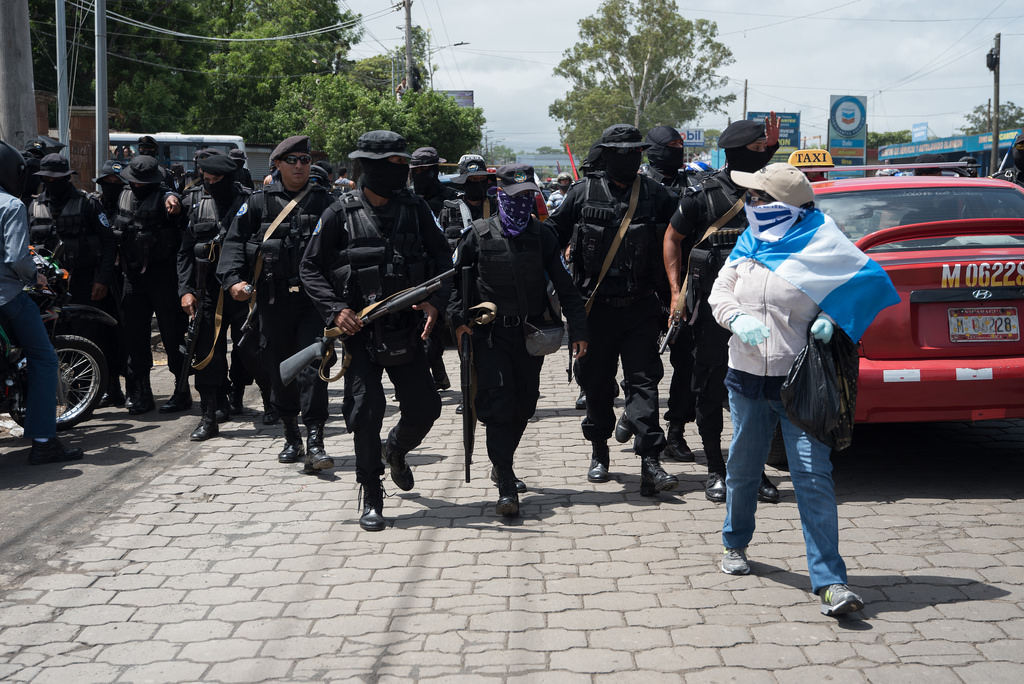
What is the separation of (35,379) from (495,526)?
139 inches

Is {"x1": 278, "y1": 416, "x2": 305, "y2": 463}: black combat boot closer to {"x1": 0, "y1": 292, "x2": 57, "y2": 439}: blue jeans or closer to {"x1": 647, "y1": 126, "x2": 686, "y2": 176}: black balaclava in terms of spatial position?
{"x1": 0, "y1": 292, "x2": 57, "y2": 439}: blue jeans

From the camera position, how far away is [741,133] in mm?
5867

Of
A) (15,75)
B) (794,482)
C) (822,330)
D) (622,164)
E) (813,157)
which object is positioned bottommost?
(794,482)

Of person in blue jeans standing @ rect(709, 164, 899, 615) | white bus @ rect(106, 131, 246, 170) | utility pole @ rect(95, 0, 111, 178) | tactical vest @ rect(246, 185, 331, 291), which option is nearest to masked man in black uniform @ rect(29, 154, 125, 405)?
tactical vest @ rect(246, 185, 331, 291)

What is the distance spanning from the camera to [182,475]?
667cm

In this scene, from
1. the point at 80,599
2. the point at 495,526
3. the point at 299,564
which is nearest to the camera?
the point at 80,599

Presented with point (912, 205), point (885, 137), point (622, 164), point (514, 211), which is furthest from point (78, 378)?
point (885, 137)

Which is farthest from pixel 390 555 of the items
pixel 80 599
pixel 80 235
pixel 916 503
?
pixel 80 235

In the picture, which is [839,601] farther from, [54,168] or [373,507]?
[54,168]

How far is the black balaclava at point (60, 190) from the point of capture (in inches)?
323

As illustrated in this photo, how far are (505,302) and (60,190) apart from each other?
15.1ft

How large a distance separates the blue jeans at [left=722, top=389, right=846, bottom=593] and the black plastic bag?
0.13 m

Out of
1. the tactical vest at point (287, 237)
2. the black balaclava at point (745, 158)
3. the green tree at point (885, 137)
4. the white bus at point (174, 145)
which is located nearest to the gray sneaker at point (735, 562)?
the black balaclava at point (745, 158)

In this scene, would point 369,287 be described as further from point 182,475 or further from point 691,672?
point 691,672
